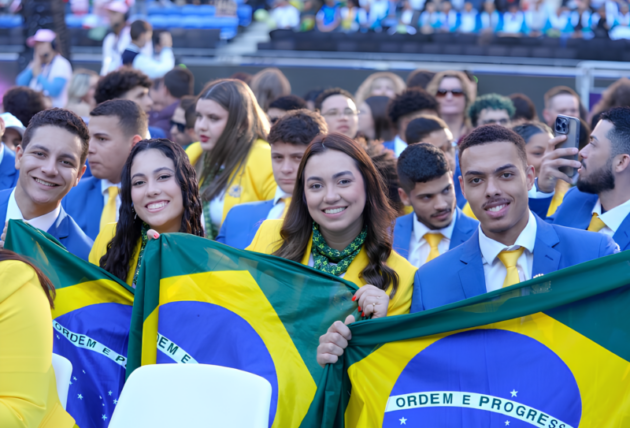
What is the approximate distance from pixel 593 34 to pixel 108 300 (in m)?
16.1

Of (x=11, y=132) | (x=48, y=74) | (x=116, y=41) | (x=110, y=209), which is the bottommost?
(x=110, y=209)

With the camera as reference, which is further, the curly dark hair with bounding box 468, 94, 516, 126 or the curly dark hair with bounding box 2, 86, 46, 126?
the curly dark hair with bounding box 468, 94, 516, 126

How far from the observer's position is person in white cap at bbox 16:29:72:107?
10.1m

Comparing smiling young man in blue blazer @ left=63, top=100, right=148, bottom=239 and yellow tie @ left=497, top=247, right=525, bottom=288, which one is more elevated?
smiling young man in blue blazer @ left=63, top=100, right=148, bottom=239

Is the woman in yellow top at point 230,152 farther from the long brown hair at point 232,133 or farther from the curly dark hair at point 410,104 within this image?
the curly dark hair at point 410,104

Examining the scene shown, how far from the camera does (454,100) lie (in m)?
7.62

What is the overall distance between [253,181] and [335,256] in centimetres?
193

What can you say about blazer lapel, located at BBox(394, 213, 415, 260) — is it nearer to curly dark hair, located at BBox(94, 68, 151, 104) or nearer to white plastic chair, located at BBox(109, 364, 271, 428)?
white plastic chair, located at BBox(109, 364, 271, 428)

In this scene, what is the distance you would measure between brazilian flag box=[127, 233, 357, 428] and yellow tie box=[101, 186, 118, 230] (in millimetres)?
1452

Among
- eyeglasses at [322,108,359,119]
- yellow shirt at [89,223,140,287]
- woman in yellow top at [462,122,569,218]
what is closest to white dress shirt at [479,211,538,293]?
yellow shirt at [89,223,140,287]

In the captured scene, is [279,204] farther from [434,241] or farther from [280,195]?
[434,241]

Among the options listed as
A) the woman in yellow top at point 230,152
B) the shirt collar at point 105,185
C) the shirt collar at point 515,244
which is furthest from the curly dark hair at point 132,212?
the shirt collar at point 515,244

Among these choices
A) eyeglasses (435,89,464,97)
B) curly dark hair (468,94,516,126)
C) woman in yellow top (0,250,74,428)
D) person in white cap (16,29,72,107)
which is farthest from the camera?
person in white cap (16,29,72,107)

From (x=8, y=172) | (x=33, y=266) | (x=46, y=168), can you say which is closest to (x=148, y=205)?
(x=46, y=168)
